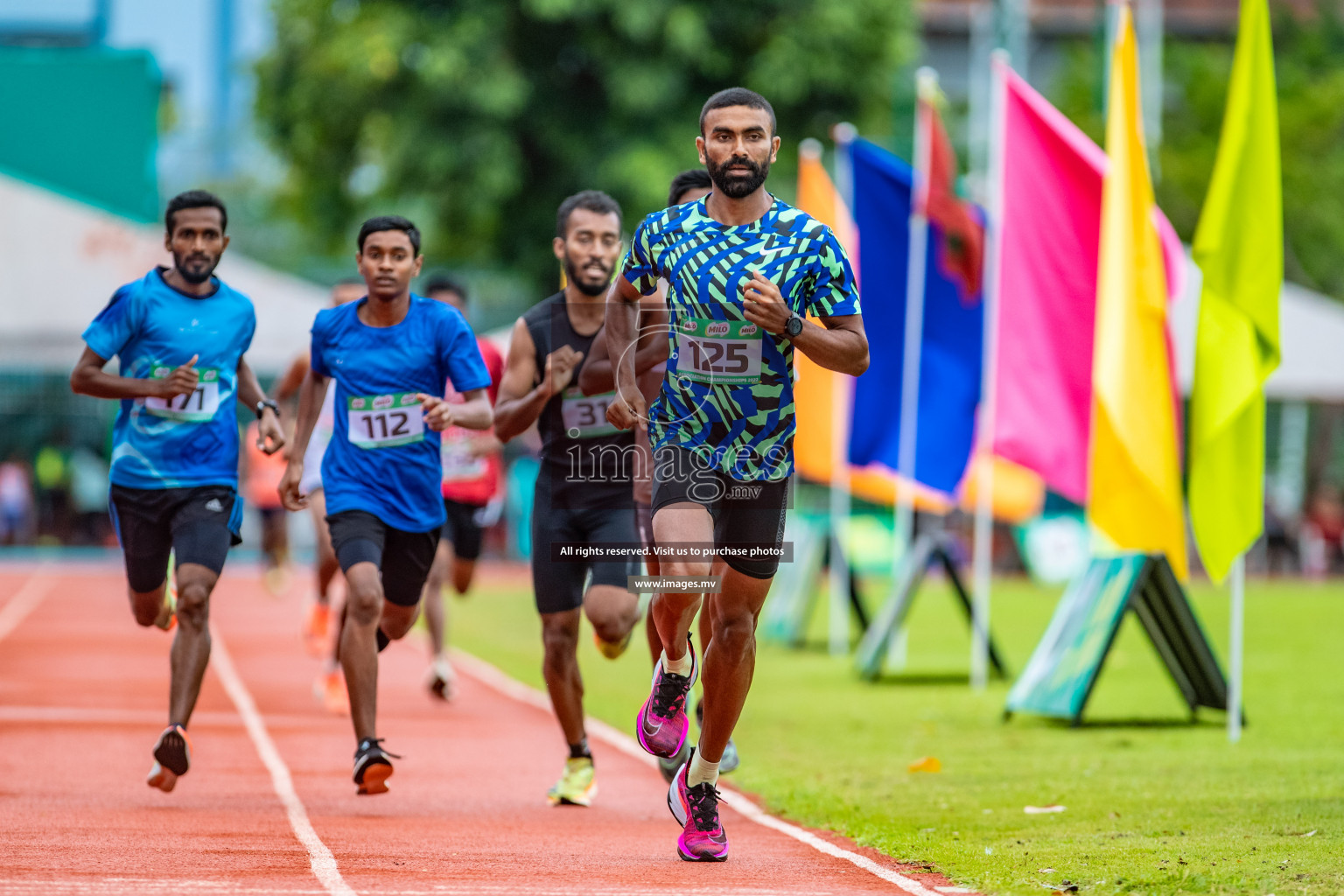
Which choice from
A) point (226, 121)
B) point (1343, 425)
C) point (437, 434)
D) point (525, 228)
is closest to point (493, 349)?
point (437, 434)

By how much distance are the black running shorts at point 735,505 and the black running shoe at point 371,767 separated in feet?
6.42

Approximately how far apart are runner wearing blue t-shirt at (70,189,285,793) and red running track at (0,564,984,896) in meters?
0.88

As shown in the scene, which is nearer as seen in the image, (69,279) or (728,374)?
(728,374)

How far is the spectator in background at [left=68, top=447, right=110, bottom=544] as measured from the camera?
33.0m

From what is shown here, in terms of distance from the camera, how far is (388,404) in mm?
8195

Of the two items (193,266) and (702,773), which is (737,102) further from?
(193,266)

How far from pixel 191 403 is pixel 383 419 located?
0.91 meters

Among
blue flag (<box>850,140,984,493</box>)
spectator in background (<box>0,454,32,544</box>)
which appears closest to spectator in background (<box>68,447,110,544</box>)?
spectator in background (<box>0,454,32,544</box>)

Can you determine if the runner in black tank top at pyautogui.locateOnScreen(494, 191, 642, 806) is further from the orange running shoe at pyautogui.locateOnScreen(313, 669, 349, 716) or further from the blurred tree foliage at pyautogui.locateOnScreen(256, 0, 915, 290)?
the blurred tree foliage at pyautogui.locateOnScreen(256, 0, 915, 290)

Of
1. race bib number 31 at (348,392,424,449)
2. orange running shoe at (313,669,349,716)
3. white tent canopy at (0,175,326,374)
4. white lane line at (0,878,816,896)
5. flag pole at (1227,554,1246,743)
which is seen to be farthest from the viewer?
white tent canopy at (0,175,326,374)

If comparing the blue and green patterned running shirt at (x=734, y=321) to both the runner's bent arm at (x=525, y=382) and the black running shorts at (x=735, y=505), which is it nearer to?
the black running shorts at (x=735, y=505)

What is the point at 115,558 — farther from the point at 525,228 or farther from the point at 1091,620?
the point at 1091,620

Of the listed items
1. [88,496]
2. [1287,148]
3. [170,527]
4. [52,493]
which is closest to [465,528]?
[170,527]

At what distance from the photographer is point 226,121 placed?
89.6 meters
